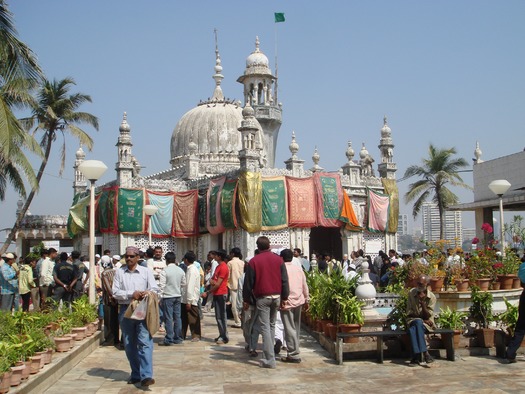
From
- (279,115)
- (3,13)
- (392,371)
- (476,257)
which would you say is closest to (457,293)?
(476,257)

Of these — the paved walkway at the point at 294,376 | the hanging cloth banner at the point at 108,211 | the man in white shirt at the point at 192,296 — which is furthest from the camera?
the hanging cloth banner at the point at 108,211

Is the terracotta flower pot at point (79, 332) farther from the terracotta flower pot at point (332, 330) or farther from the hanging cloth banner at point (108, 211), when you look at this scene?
the hanging cloth banner at point (108, 211)

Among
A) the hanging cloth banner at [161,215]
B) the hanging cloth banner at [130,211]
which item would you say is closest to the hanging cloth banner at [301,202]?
the hanging cloth banner at [161,215]

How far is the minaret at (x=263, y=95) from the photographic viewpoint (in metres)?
39.7

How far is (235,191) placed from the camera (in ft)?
86.4

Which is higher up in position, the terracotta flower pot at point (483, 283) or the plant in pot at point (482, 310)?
the terracotta flower pot at point (483, 283)

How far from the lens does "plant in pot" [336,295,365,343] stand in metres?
9.21

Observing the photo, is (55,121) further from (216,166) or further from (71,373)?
(71,373)

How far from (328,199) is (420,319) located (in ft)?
62.7

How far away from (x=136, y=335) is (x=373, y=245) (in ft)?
75.8

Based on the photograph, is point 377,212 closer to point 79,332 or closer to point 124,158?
point 124,158

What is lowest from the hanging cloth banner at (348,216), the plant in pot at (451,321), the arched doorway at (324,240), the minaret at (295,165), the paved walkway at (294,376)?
the paved walkway at (294,376)

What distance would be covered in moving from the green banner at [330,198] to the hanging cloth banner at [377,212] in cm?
238

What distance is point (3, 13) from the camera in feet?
44.9
